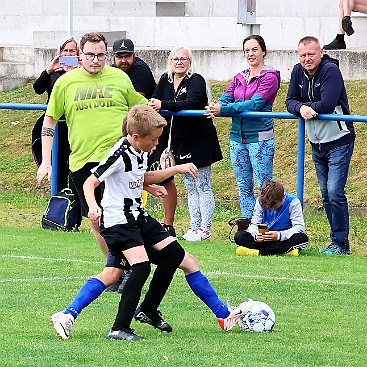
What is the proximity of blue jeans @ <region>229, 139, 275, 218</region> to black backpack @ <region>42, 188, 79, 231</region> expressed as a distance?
2.06 meters

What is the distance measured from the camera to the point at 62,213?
13.3 metres

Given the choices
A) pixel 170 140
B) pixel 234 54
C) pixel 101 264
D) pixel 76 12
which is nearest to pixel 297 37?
pixel 234 54

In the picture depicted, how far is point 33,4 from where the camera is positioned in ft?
82.7

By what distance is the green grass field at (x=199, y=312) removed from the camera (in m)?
6.79

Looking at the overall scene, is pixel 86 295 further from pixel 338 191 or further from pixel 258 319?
pixel 338 191

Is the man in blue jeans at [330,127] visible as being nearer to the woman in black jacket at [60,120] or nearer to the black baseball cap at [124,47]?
the black baseball cap at [124,47]

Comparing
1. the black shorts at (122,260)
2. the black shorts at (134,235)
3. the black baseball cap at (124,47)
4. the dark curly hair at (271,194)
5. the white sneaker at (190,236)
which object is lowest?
the white sneaker at (190,236)

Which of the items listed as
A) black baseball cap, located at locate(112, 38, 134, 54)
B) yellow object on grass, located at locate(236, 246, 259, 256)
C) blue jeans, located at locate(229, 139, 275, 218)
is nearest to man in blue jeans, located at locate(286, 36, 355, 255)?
blue jeans, located at locate(229, 139, 275, 218)

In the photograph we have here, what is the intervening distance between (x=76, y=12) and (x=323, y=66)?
1365cm

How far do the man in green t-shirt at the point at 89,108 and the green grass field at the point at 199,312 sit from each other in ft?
3.33

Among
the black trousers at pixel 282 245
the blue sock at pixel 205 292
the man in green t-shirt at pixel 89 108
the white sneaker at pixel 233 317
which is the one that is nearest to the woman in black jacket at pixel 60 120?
the black trousers at pixel 282 245

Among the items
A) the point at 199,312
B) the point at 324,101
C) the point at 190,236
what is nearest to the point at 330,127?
the point at 324,101

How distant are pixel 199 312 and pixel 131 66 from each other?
4.93 m

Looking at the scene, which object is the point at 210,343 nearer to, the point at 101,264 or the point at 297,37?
the point at 101,264
